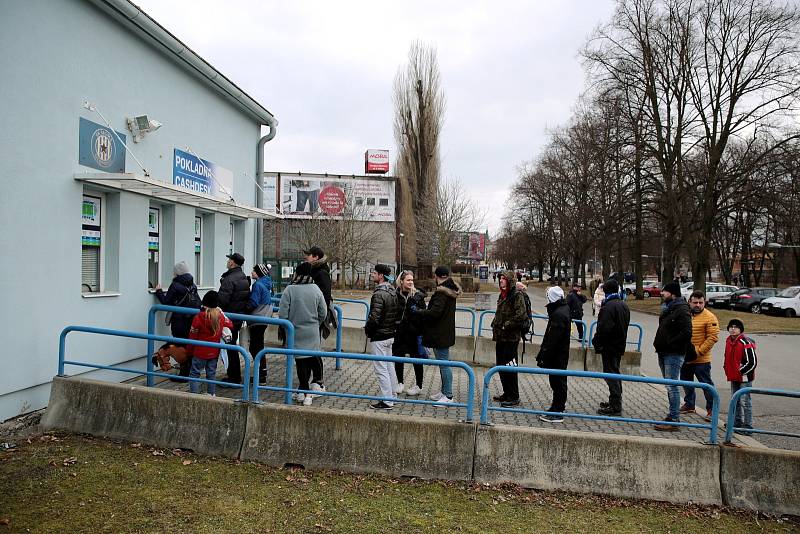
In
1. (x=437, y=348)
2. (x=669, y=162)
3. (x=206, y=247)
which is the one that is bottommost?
(x=437, y=348)

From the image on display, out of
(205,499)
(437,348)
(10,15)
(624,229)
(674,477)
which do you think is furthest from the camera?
(624,229)

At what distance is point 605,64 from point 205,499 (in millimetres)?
30522

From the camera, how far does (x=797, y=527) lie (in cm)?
498

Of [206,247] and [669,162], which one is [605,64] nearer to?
[669,162]

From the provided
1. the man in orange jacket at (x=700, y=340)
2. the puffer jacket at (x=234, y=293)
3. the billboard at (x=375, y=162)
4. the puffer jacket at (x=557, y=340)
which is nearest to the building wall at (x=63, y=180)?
the puffer jacket at (x=234, y=293)

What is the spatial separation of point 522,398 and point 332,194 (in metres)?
44.7

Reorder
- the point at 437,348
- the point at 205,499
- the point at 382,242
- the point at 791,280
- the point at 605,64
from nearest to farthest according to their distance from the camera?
the point at 205,499, the point at 437,348, the point at 605,64, the point at 382,242, the point at 791,280

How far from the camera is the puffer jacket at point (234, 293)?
8117mm

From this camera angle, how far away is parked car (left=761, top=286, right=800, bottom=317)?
30.3 m

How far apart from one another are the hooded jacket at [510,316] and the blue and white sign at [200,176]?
5398 millimetres

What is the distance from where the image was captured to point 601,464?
5.45 metres

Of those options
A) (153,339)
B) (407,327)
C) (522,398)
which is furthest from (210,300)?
(522,398)

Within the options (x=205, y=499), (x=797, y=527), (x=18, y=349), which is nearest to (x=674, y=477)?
(x=797, y=527)

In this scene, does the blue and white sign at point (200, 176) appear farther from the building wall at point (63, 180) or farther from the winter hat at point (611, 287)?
the winter hat at point (611, 287)
